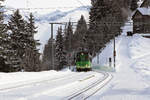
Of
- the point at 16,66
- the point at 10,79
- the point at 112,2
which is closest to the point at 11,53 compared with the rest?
the point at 16,66

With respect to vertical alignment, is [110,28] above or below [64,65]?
above

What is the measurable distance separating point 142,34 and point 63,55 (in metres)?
24.5

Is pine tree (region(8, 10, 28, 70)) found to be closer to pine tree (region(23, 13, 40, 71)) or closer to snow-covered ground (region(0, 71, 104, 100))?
pine tree (region(23, 13, 40, 71))

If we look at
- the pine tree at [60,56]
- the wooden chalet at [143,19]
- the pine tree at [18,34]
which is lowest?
the pine tree at [60,56]

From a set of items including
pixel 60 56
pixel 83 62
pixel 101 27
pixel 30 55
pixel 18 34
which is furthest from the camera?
pixel 60 56

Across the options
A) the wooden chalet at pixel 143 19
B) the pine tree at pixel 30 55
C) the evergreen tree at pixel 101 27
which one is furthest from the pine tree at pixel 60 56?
the wooden chalet at pixel 143 19

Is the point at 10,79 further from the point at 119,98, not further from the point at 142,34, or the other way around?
the point at 142,34

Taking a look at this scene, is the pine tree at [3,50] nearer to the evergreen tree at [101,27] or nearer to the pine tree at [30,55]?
the pine tree at [30,55]

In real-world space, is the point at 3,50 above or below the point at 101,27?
below

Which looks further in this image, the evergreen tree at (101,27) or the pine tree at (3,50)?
the evergreen tree at (101,27)

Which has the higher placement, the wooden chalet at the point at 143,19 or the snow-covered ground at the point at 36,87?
the wooden chalet at the point at 143,19

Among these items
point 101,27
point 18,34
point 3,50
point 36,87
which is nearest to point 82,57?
point 3,50

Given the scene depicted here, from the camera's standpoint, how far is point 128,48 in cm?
6850

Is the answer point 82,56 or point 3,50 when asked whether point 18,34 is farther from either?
point 82,56
